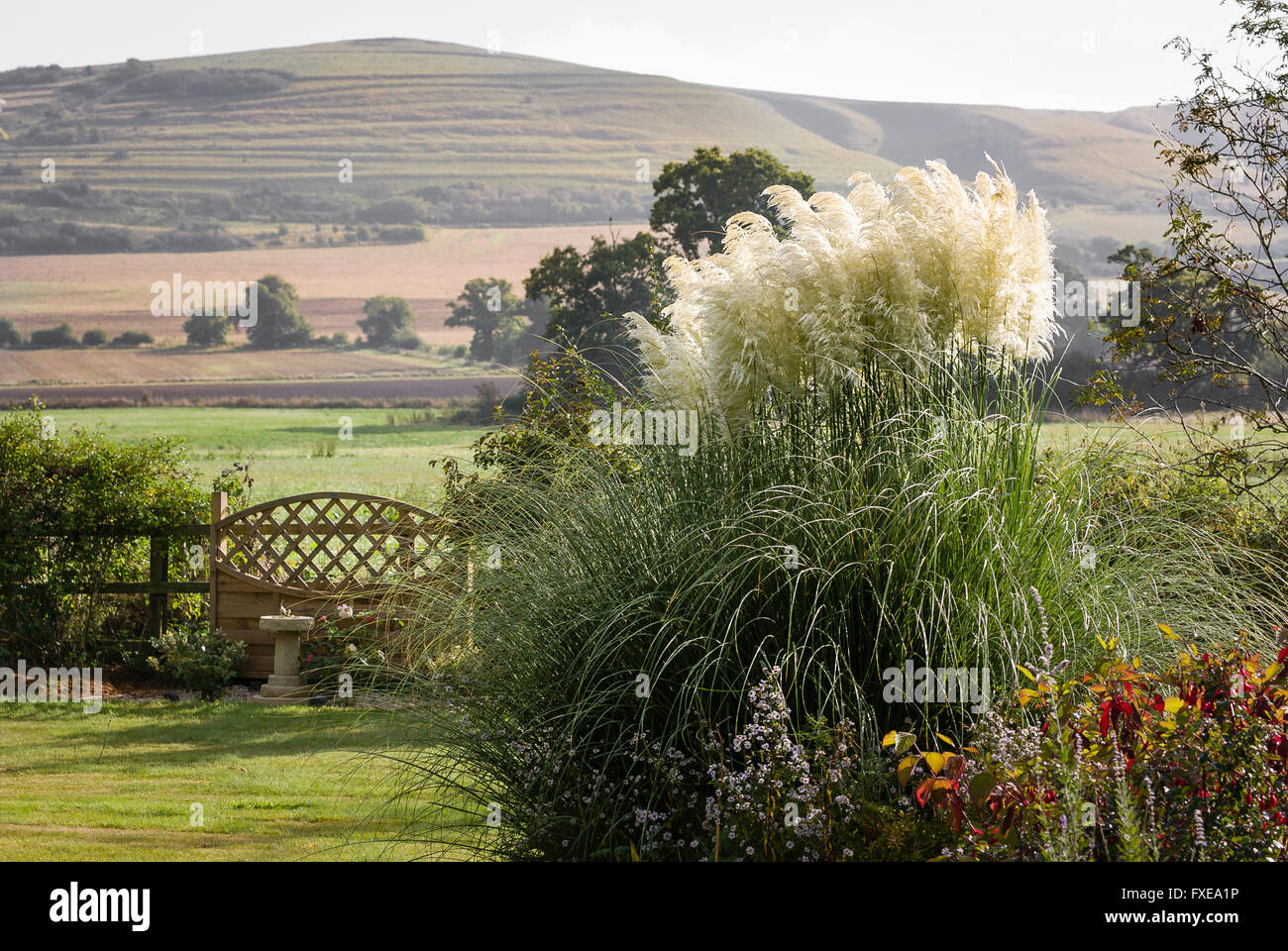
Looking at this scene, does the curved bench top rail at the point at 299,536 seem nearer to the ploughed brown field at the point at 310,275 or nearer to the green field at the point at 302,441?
the green field at the point at 302,441

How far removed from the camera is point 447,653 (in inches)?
181

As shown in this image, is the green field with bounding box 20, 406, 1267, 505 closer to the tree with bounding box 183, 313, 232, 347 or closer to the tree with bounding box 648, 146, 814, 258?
the tree with bounding box 648, 146, 814, 258

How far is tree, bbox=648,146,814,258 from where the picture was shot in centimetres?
3061

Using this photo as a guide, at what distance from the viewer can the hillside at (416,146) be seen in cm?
7725

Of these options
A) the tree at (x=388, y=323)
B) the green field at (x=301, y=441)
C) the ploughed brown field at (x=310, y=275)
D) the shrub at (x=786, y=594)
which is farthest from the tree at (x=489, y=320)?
the shrub at (x=786, y=594)

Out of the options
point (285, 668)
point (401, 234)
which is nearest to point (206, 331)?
point (401, 234)

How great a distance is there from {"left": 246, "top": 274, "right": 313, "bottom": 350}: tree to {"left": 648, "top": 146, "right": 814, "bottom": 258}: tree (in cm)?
3446

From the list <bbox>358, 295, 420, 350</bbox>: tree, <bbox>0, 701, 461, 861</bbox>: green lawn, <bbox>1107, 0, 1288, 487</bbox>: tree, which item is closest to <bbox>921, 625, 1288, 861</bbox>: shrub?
<bbox>0, 701, 461, 861</bbox>: green lawn

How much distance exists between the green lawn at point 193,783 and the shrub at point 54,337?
199 ft

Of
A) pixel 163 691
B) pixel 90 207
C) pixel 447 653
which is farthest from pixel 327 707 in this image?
pixel 90 207

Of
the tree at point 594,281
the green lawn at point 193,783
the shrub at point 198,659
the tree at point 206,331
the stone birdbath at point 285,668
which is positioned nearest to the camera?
the green lawn at point 193,783
